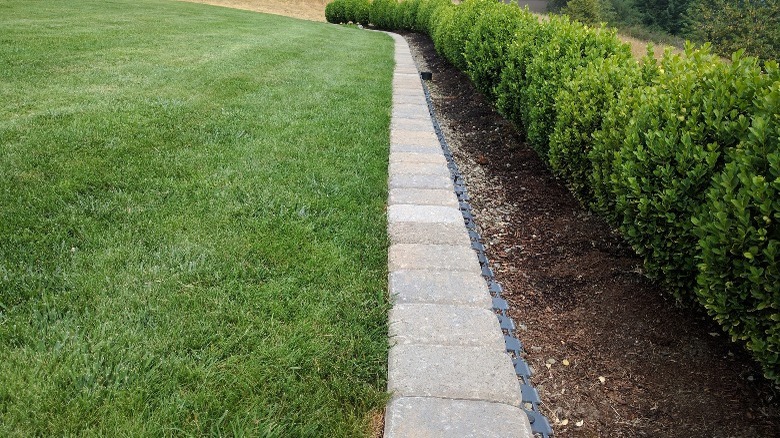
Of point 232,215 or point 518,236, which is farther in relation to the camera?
point 518,236

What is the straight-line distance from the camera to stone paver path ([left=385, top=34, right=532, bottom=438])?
217 centimetres

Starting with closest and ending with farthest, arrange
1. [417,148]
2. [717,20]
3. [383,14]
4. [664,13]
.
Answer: [417,148] → [383,14] → [717,20] → [664,13]

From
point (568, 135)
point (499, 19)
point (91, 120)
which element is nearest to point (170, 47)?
point (91, 120)

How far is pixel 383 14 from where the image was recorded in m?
22.1

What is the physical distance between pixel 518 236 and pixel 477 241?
385 millimetres

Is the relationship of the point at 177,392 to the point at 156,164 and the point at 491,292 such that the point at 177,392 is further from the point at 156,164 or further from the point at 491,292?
the point at 156,164

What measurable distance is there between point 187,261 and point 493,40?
5.48 meters

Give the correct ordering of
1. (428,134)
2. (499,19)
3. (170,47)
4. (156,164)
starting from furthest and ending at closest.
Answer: (170,47) → (499,19) → (428,134) → (156,164)

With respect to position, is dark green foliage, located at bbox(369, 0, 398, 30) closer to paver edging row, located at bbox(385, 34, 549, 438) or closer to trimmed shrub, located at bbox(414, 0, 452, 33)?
trimmed shrub, located at bbox(414, 0, 452, 33)

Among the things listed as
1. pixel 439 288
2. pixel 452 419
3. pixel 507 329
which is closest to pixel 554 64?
pixel 439 288

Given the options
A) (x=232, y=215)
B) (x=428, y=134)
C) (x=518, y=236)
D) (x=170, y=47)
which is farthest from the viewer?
(x=170, y=47)

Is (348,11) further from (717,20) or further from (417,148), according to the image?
(717,20)

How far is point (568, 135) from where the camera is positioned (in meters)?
4.10

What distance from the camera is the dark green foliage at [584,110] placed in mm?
3828
